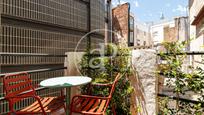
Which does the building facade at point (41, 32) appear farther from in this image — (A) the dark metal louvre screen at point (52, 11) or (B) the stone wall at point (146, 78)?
(B) the stone wall at point (146, 78)

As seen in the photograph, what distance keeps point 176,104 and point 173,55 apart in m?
0.70

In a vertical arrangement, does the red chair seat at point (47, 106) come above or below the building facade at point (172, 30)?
below

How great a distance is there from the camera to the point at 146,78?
2971mm

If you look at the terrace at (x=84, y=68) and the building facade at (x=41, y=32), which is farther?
the building facade at (x=41, y=32)

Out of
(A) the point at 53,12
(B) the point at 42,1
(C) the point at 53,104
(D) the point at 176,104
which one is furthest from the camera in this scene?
(A) the point at 53,12

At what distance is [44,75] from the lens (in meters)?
4.81

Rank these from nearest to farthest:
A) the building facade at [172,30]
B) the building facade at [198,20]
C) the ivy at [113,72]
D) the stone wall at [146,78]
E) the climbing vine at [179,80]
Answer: the climbing vine at [179,80]
the stone wall at [146,78]
the ivy at [113,72]
the building facade at [198,20]
the building facade at [172,30]

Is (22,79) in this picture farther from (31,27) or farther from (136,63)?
(31,27)

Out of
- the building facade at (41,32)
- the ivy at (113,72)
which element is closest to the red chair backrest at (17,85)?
the building facade at (41,32)

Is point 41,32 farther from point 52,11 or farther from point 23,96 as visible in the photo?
point 23,96

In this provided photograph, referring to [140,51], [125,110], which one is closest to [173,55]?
[140,51]

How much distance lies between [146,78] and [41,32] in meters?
2.89

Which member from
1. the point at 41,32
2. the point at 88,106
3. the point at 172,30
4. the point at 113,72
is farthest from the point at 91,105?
the point at 172,30

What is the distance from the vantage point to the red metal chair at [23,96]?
2.19m
